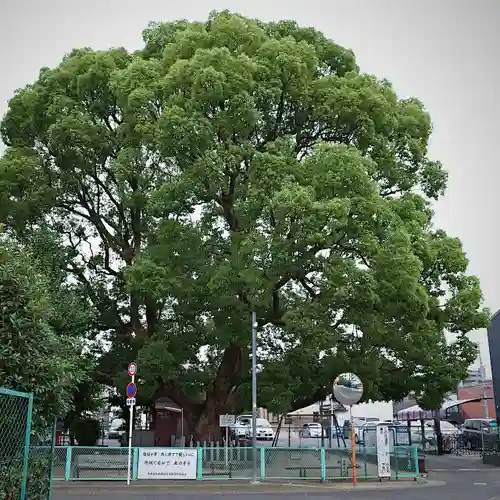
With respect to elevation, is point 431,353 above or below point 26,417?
above

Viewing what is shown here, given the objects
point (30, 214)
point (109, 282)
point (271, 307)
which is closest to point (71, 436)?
point (109, 282)

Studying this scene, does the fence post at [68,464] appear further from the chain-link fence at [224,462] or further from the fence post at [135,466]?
the chain-link fence at [224,462]

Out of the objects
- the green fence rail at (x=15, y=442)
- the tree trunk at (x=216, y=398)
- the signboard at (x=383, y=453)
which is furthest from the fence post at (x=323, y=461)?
the green fence rail at (x=15, y=442)

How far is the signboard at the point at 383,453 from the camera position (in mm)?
18516

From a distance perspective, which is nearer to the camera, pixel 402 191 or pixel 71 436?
pixel 402 191

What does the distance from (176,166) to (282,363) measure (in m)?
8.05

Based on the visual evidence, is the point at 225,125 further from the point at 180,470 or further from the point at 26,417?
the point at 26,417

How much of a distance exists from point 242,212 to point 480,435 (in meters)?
24.5

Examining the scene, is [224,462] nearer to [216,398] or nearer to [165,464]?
[165,464]

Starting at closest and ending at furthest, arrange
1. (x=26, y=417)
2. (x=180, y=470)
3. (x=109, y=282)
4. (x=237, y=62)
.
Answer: (x=26, y=417) < (x=180, y=470) < (x=237, y=62) < (x=109, y=282)

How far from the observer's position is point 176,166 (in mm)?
20828

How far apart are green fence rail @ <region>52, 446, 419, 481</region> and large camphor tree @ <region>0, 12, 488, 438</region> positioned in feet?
9.46

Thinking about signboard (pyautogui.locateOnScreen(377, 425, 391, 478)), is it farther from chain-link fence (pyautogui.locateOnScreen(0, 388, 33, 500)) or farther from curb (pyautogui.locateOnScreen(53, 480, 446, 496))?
chain-link fence (pyautogui.locateOnScreen(0, 388, 33, 500))

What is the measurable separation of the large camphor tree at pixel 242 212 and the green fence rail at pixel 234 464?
2.88m
